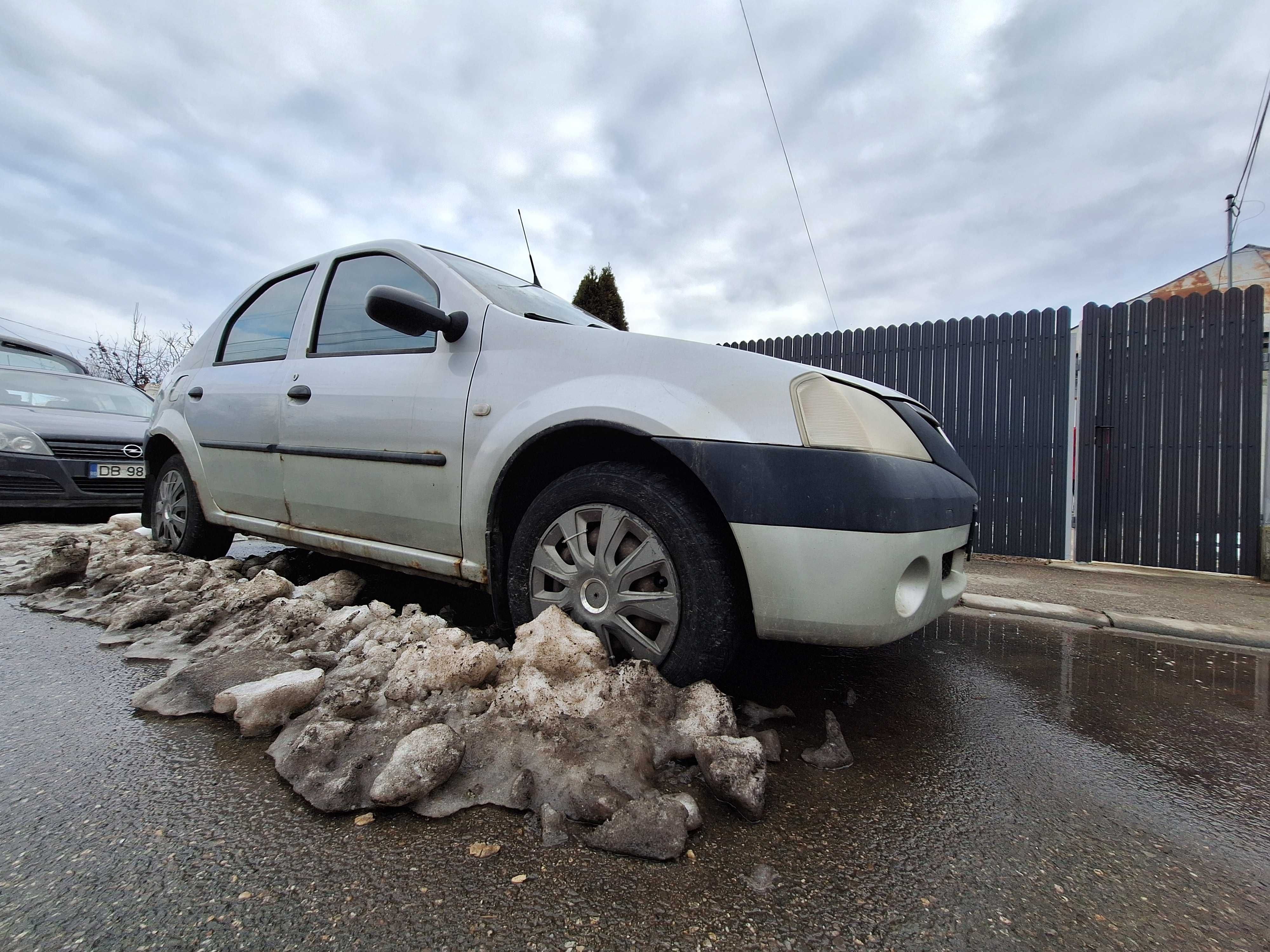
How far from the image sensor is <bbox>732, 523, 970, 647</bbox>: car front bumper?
1.58 m

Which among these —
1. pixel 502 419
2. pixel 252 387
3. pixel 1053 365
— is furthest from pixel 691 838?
pixel 1053 365

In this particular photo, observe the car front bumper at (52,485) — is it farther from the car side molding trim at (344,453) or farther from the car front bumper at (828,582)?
the car front bumper at (828,582)

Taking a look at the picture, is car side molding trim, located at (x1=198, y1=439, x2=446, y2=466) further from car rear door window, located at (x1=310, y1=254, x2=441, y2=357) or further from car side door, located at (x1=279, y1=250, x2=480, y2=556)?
car rear door window, located at (x1=310, y1=254, x2=441, y2=357)

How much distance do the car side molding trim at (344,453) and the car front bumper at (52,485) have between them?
329cm

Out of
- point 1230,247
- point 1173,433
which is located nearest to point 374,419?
point 1173,433

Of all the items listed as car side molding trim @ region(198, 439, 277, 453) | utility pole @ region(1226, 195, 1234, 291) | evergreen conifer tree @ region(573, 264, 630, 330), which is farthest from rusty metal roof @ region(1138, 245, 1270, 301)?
car side molding trim @ region(198, 439, 277, 453)

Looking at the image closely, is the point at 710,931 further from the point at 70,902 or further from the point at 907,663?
the point at 907,663

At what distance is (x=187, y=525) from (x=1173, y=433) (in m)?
7.26

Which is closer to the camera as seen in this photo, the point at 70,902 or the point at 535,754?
the point at 70,902

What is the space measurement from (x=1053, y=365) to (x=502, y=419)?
215 inches

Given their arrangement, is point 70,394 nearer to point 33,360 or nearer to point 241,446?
point 33,360

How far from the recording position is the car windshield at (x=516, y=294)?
2.35m

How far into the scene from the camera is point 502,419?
6.63ft

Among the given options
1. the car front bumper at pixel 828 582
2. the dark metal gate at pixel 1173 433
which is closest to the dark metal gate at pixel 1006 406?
the dark metal gate at pixel 1173 433
